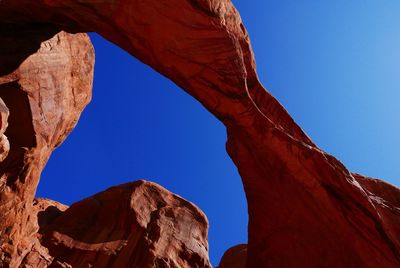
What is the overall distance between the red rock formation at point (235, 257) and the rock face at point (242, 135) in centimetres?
623

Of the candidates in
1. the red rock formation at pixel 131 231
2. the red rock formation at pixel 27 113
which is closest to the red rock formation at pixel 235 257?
the red rock formation at pixel 131 231

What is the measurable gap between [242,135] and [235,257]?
9.67 m

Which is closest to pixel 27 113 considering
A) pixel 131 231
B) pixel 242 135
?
pixel 242 135

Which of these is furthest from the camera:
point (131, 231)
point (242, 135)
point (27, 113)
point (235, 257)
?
point (235, 257)

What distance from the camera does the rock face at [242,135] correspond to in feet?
36.0

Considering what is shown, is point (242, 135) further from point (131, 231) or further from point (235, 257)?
point (235, 257)

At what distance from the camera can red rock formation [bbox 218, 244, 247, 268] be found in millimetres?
18444

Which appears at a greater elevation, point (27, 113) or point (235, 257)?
point (235, 257)

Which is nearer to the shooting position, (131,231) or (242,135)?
(242,135)

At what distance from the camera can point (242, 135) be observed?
478 inches

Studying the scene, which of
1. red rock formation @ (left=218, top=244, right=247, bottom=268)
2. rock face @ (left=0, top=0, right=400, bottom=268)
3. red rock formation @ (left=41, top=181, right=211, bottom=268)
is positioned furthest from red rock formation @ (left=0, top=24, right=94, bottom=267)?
red rock formation @ (left=218, top=244, right=247, bottom=268)

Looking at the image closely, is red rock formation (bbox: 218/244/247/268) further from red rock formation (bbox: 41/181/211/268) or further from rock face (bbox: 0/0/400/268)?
rock face (bbox: 0/0/400/268)

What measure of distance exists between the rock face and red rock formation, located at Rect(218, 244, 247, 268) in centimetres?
623

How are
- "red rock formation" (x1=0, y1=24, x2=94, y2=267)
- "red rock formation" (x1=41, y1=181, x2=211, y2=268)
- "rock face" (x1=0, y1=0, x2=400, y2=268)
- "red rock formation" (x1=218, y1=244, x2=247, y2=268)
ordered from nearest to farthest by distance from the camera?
"red rock formation" (x1=0, y1=24, x2=94, y2=267) → "rock face" (x1=0, y1=0, x2=400, y2=268) → "red rock formation" (x1=41, y1=181, x2=211, y2=268) → "red rock formation" (x1=218, y1=244, x2=247, y2=268)
